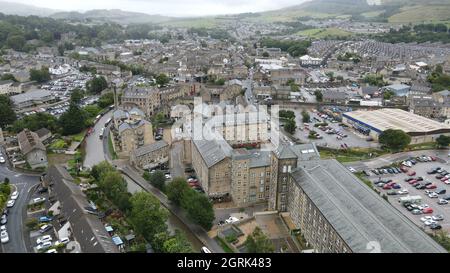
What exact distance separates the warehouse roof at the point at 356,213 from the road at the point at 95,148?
19.1 m

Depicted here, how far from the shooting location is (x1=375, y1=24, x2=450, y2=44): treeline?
101250 millimetres

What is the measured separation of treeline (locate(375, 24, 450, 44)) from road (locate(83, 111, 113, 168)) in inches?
3597

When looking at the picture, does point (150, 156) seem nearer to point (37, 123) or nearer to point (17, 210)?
point (17, 210)

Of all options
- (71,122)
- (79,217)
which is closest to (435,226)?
(79,217)

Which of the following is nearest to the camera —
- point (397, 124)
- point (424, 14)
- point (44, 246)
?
point (44, 246)

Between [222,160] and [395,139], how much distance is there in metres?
19.0

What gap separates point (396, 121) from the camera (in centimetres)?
4128

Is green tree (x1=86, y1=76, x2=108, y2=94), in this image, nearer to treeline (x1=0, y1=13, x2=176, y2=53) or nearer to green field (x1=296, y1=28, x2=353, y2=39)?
treeline (x1=0, y1=13, x2=176, y2=53)

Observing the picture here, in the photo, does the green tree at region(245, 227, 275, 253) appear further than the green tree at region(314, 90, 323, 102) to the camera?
No

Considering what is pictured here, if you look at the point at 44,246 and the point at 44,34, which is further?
the point at 44,34

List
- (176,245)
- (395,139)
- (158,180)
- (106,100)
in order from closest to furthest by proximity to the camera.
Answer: (176,245), (158,180), (395,139), (106,100)

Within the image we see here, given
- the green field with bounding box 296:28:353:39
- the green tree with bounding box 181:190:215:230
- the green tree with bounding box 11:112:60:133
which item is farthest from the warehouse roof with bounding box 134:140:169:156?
the green field with bounding box 296:28:353:39

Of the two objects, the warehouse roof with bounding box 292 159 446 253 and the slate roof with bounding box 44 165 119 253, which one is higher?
the warehouse roof with bounding box 292 159 446 253

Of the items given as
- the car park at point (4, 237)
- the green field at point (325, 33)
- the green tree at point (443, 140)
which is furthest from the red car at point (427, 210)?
the green field at point (325, 33)
